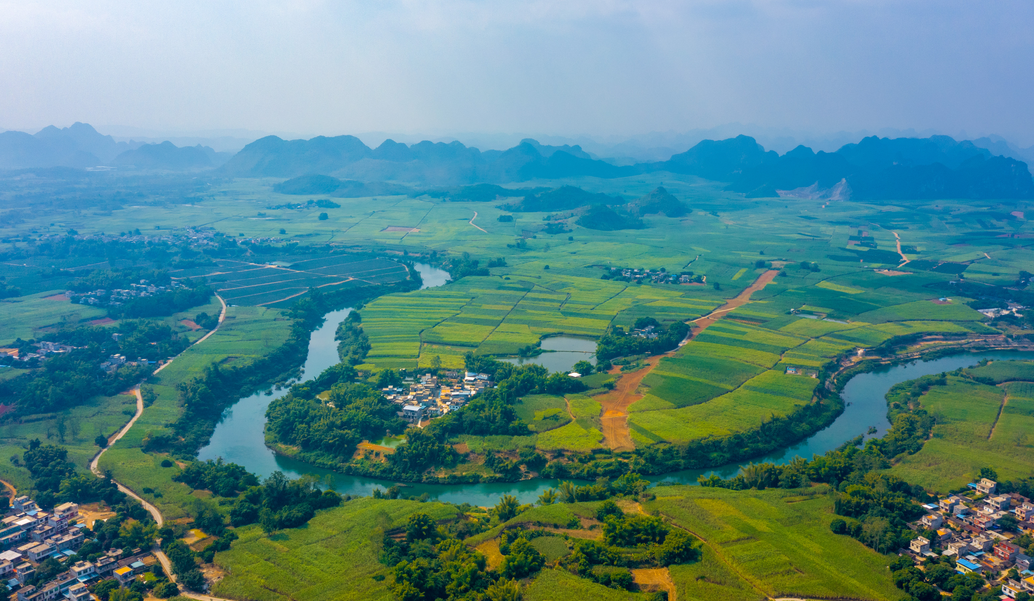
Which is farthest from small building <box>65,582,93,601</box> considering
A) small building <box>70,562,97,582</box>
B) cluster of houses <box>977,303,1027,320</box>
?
cluster of houses <box>977,303,1027,320</box>

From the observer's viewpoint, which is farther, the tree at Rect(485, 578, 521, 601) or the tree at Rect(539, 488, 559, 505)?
the tree at Rect(539, 488, 559, 505)

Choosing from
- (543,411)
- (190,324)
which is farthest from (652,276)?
(190,324)

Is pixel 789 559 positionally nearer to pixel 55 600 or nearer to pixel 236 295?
pixel 55 600

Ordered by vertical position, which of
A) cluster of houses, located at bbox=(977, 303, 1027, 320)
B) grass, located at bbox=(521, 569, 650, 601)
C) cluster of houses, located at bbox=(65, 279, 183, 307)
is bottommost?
grass, located at bbox=(521, 569, 650, 601)

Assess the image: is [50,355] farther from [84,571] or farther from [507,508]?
[507,508]

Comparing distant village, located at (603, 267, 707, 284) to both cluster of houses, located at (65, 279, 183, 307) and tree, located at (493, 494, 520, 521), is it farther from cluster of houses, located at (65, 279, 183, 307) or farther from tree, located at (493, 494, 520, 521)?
cluster of houses, located at (65, 279, 183, 307)

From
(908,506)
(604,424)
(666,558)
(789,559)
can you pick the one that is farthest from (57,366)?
(908,506)

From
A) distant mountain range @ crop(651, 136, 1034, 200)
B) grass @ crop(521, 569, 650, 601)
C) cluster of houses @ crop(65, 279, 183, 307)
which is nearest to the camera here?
grass @ crop(521, 569, 650, 601)
